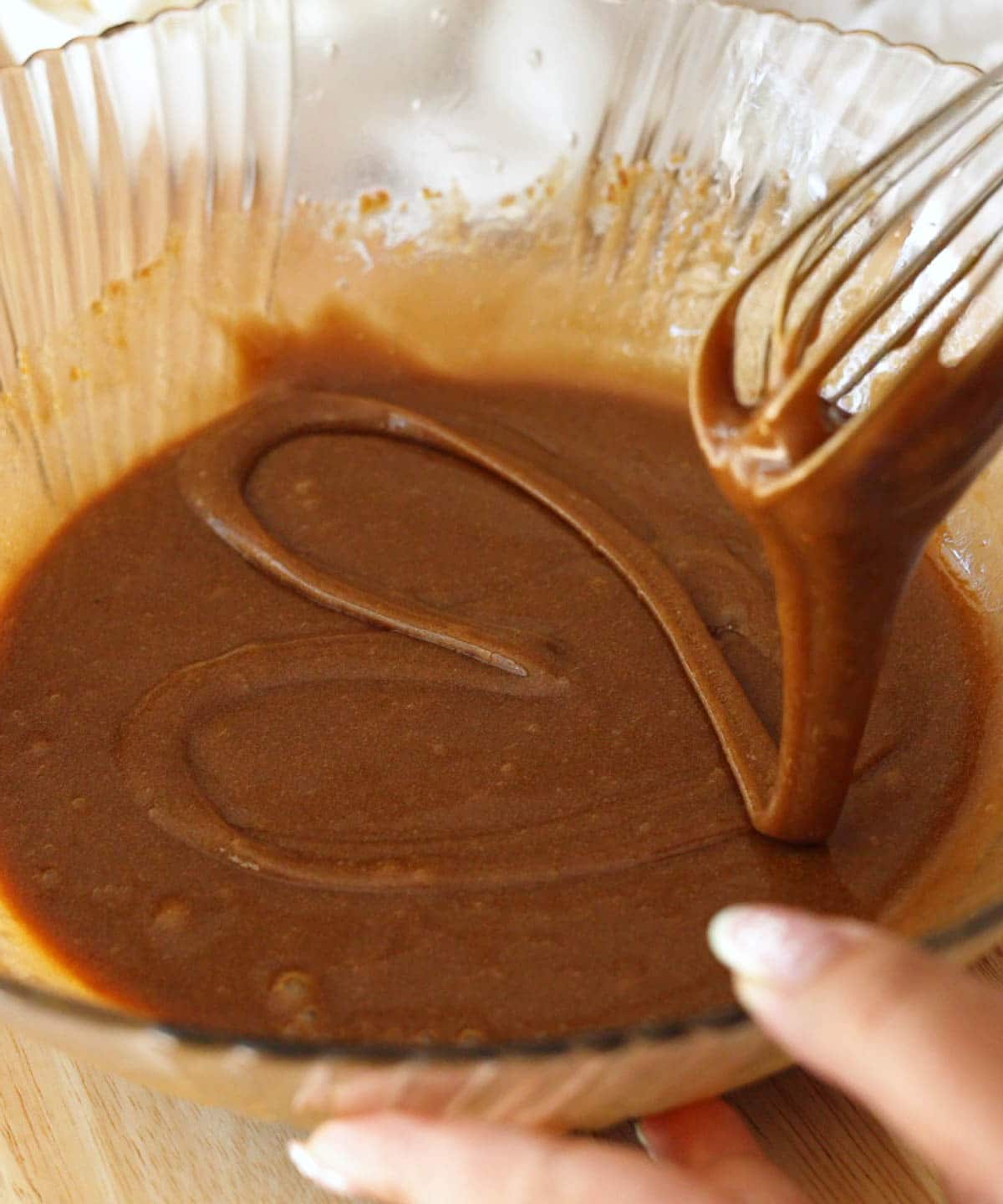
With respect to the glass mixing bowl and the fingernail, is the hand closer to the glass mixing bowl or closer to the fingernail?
the fingernail

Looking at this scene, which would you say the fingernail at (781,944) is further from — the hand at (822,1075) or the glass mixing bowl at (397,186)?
the glass mixing bowl at (397,186)


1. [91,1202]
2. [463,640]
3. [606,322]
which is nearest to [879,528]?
[463,640]

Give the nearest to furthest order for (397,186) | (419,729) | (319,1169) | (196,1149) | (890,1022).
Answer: (890,1022)
(319,1169)
(196,1149)
(419,729)
(397,186)

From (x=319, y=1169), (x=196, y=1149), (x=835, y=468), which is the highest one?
(x=835, y=468)

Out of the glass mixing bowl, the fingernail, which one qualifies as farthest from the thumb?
the glass mixing bowl

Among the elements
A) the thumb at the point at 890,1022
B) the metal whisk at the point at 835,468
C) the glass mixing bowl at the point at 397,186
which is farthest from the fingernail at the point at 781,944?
the glass mixing bowl at the point at 397,186

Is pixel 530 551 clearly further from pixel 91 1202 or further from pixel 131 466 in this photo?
pixel 91 1202

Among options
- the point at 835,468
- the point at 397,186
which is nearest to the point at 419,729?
the point at 835,468

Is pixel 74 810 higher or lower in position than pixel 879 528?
lower

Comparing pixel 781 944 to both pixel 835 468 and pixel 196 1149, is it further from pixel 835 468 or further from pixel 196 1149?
pixel 196 1149
